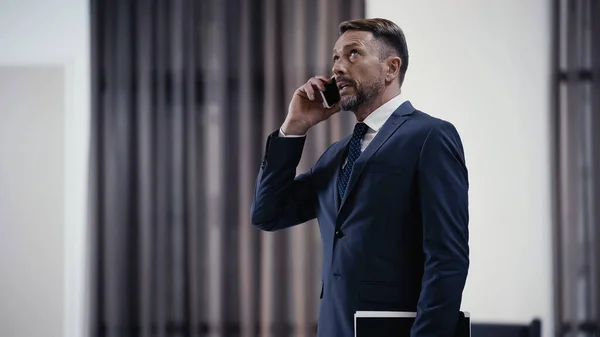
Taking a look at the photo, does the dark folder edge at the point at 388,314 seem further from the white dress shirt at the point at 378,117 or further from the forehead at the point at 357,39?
the forehead at the point at 357,39

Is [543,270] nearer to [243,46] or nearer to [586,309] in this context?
[586,309]

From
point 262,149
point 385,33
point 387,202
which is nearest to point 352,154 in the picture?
point 387,202

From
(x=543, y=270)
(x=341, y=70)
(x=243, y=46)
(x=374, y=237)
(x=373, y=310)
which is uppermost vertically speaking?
(x=243, y=46)

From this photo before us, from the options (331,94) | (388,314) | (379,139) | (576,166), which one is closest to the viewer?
(388,314)

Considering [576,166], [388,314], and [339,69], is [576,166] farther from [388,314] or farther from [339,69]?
[388,314]

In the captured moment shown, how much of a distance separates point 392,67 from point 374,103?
3.8 inches

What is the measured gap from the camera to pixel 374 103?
164 cm

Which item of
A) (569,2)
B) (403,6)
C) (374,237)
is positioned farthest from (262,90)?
(374,237)

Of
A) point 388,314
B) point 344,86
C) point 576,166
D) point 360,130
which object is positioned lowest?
point 388,314

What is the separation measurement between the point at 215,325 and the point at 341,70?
7.12ft

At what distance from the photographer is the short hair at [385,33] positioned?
163cm

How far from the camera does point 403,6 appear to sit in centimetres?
351

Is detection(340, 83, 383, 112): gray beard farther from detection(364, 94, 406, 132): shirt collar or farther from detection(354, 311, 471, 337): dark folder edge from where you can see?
detection(354, 311, 471, 337): dark folder edge

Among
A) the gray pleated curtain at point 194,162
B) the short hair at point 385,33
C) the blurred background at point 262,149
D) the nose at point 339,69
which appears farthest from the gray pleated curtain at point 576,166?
the nose at point 339,69
